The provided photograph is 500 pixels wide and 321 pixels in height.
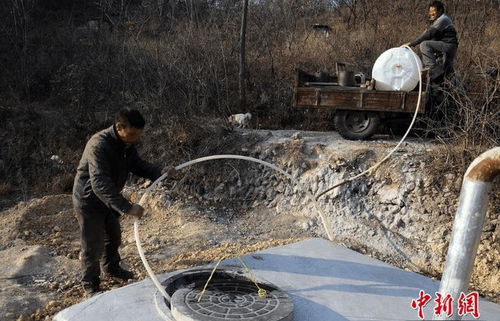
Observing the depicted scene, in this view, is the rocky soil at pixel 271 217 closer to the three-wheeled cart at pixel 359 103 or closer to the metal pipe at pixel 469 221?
the three-wheeled cart at pixel 359 103

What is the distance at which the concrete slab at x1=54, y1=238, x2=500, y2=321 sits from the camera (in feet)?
10.3

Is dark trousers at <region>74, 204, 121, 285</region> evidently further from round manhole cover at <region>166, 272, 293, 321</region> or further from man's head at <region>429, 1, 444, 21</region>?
man's head at <region>429, 1, 444, 21</region>

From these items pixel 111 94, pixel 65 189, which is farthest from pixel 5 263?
pixel 111 94

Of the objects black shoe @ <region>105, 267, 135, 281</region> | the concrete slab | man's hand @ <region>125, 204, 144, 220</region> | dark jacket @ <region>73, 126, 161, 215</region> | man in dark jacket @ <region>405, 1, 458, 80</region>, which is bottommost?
black shoe @ <region>105, 267, 135, 281</region>

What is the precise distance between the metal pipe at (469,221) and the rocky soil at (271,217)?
237cm

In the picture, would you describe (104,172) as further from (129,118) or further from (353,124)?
(353,124)

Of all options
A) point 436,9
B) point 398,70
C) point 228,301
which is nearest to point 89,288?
point 228,301

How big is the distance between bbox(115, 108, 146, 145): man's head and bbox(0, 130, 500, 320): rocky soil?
1441 millimetres

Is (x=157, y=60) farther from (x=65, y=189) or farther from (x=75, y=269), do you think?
(x=75, y=269)

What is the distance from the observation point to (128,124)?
12.1ft

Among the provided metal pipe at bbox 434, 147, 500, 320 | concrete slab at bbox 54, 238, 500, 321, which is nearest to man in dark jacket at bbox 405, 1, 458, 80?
concrete slab at bbox 54, 238, 500, 321

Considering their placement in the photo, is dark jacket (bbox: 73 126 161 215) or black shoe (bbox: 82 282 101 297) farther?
black shoe (bbox: 82 282 101 297)

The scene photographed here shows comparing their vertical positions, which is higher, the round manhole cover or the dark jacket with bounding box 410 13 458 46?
the dark jacket with bounding box 410 13 458 46

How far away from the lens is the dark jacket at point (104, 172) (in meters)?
3.62
